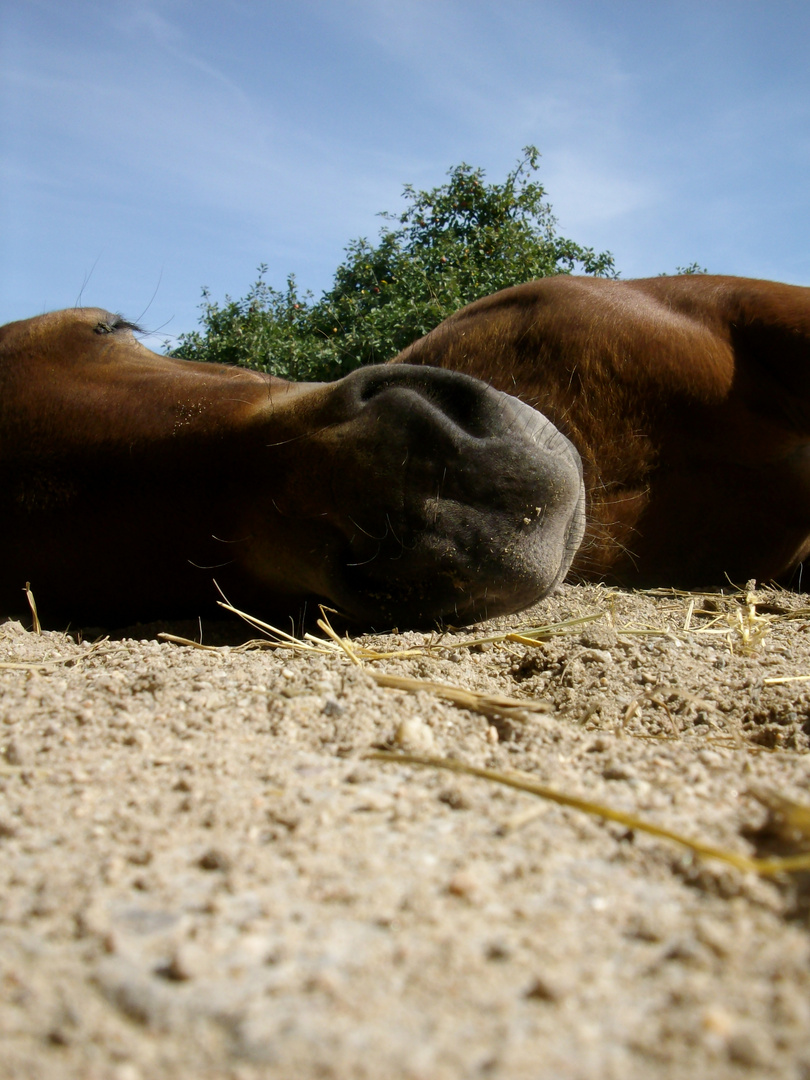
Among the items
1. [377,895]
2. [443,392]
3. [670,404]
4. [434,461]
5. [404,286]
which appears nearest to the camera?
[377,895]

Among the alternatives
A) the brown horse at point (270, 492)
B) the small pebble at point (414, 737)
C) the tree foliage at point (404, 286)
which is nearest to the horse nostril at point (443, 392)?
the brown horse at point (270, 492)

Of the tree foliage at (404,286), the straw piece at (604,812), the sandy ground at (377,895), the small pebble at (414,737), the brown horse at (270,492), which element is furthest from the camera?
the tree foliage at (404,286)

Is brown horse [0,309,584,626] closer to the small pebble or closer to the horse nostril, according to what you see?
the horse nostril

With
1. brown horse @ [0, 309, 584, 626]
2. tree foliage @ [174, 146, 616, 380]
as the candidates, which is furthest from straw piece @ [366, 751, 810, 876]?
tree foliage @ [174, 146, 616, 380]

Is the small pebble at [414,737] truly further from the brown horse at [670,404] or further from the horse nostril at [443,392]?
the brown horse at [670,404]

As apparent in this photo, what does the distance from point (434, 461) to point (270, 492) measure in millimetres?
413

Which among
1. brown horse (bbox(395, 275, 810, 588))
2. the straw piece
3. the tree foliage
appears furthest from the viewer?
the tree foliage

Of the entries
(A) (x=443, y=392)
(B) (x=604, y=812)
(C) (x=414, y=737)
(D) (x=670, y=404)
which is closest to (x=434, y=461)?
(A) (x=443, y=392)

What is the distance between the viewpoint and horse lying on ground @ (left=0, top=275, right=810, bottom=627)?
1691 mm

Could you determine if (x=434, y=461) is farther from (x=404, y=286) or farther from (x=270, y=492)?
(x=404, y=286)

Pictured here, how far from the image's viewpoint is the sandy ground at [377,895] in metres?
0.54

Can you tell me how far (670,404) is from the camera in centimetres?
258

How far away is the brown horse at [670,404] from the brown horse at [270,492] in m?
0.64

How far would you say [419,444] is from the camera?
1657 mm
